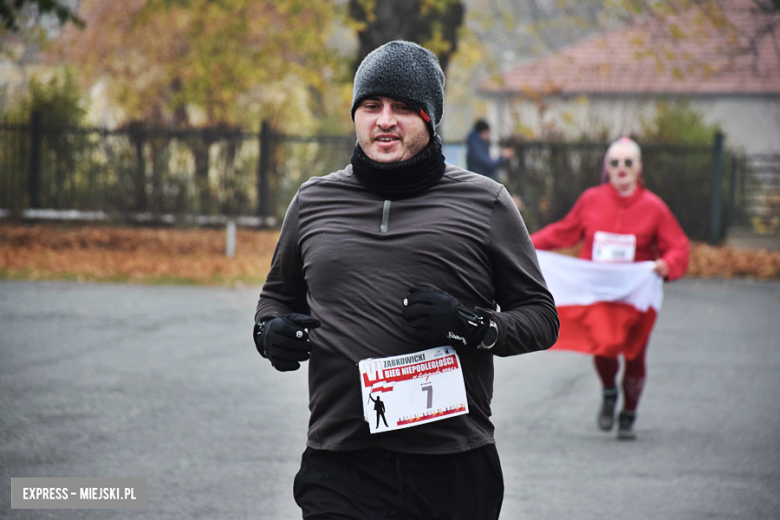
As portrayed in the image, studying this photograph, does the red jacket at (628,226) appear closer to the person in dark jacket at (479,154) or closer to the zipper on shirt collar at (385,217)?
the zipper on shirt collar at (385,217)

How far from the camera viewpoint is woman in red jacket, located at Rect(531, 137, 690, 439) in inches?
268

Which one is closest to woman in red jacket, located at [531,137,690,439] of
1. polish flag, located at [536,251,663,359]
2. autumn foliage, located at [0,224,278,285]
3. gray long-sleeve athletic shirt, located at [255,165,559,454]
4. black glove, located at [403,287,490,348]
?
polish flag, located at [536,251,663,359]

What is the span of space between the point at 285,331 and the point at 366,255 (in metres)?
0.31

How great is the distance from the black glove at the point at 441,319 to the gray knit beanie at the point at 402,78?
1.72 feet

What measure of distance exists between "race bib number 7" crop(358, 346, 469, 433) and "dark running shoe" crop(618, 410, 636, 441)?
4222 millimetres

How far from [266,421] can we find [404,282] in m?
4.38

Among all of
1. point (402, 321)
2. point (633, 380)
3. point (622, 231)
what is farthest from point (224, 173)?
point (402, 321)

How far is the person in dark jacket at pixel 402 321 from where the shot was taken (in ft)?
9.02

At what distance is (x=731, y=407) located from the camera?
7633 mm

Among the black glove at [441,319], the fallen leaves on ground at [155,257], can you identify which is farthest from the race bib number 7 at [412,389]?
the fallen leaves on ground at [155,257]

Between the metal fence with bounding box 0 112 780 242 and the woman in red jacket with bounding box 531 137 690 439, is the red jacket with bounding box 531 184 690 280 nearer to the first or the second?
the woman in red jacket with bounding box 531 137 690 439

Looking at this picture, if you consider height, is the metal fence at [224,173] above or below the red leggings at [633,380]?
above

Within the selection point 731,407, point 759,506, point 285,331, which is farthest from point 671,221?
point 285,331

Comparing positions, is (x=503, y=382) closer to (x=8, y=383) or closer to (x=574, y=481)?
(x=574, y=481)
